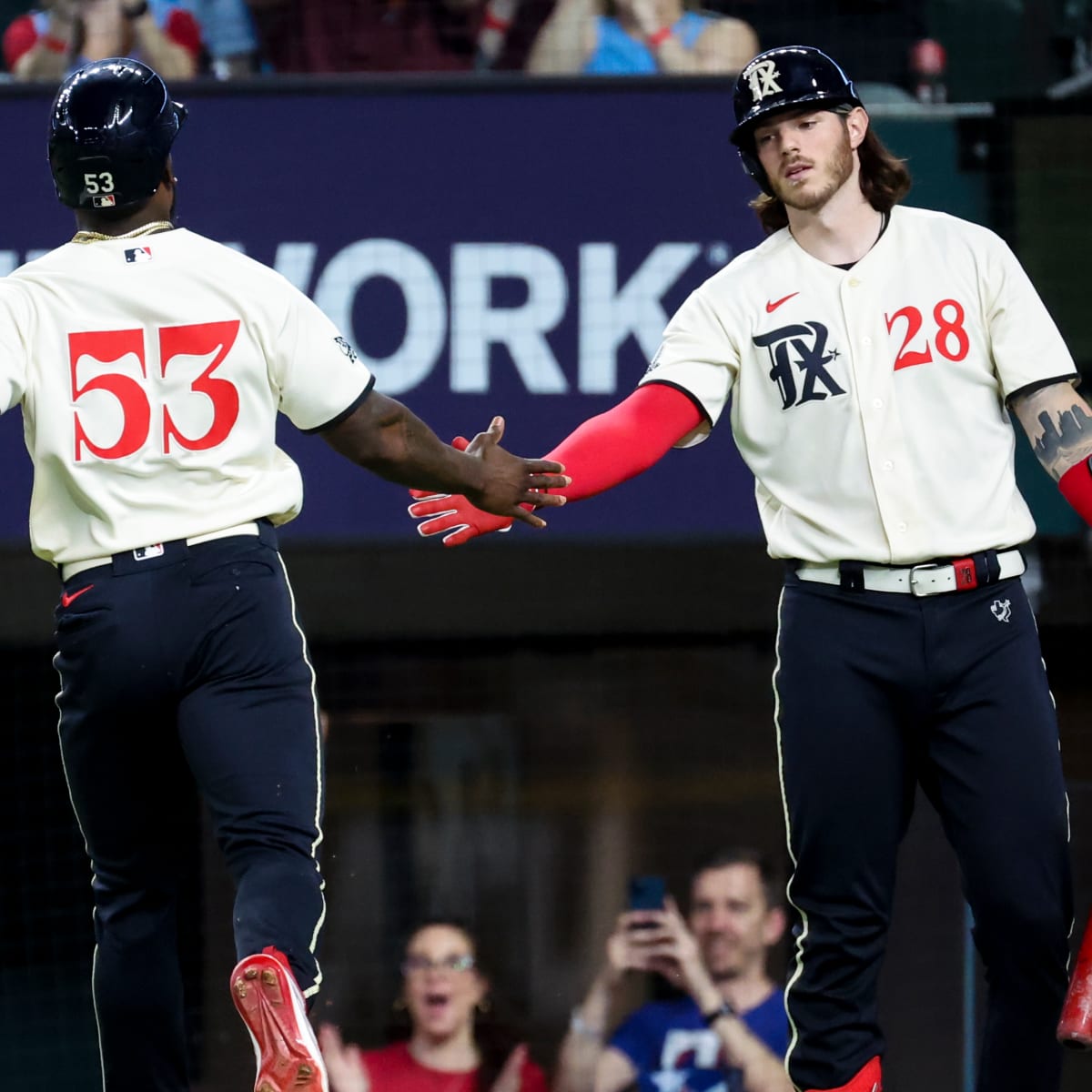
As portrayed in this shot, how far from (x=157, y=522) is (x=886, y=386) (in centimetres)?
130

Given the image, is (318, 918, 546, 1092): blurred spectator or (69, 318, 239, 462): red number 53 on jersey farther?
(318, 918, 546, 1092): blurred spectator

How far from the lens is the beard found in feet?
12.0

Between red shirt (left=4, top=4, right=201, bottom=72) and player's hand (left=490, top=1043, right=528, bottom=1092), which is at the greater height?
red shirt (left=4, top=4, right=201, bottom=72)

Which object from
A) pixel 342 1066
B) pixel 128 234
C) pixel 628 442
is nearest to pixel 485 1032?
pixel 342 1066

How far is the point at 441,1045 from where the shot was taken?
5543 mm

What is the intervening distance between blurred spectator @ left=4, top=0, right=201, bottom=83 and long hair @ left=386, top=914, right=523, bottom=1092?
8.37ft

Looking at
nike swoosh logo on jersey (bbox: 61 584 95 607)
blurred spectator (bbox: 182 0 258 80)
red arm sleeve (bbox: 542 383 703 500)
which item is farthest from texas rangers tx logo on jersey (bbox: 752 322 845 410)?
blurred spectator (bbox: 182 0 258 80)

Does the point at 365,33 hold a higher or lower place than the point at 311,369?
higher

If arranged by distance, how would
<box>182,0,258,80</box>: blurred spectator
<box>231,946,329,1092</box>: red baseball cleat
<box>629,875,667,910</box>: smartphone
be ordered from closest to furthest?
1. <box>231,946,329,1092</box>: red baseball cleat
2. <box>182,0,258,80</box>: blurred spectator
3. <box>629,875,667,910</box>: smartphone

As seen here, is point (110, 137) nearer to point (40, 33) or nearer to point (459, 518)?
point (459, 518)

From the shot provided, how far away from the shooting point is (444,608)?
5547mm

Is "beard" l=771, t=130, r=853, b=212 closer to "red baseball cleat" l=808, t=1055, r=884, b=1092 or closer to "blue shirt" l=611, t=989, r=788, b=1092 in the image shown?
"red baseball cleat" l=808, t=1055, r=884, b=1092

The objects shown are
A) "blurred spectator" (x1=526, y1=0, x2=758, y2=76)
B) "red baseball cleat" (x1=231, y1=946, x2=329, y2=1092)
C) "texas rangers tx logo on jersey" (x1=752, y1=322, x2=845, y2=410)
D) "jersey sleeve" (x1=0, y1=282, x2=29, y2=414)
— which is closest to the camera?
"red baseball cleat" (x1=231, y1=946, x2=329, y2=1092)

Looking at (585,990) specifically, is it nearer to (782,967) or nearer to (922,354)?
(782,967)
